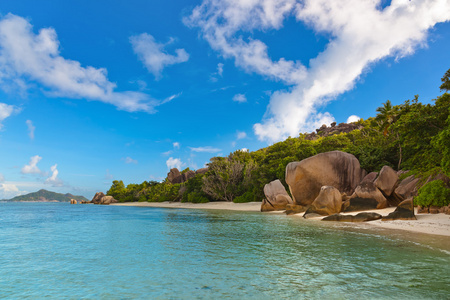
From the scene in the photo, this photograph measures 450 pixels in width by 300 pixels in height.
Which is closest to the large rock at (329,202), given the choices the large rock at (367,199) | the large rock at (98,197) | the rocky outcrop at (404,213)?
Answer: the large rock at (367,199)

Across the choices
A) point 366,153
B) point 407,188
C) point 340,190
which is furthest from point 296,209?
point 366,153

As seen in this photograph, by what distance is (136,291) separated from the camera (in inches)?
225

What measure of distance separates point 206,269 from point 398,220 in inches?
569

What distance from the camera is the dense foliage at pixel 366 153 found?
2048 centimetres

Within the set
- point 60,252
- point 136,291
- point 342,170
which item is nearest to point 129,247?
point 60,252

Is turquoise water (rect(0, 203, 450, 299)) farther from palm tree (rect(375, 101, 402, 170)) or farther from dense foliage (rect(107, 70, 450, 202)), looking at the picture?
palm tree (rect(375, 101, 402, 170))

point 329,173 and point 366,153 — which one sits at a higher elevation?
point 366,153

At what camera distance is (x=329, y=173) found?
86.5 ft

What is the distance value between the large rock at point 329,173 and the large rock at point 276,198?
433cm

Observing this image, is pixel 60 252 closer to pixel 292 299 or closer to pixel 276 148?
pixel 292 299

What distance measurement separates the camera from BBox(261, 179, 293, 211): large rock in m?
30.9

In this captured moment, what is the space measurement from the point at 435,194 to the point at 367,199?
5348 mm

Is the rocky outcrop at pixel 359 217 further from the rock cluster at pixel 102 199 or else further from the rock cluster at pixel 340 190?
the rock cluster at pixel 102 199

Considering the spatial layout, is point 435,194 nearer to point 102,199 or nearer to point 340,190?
point 340,190
